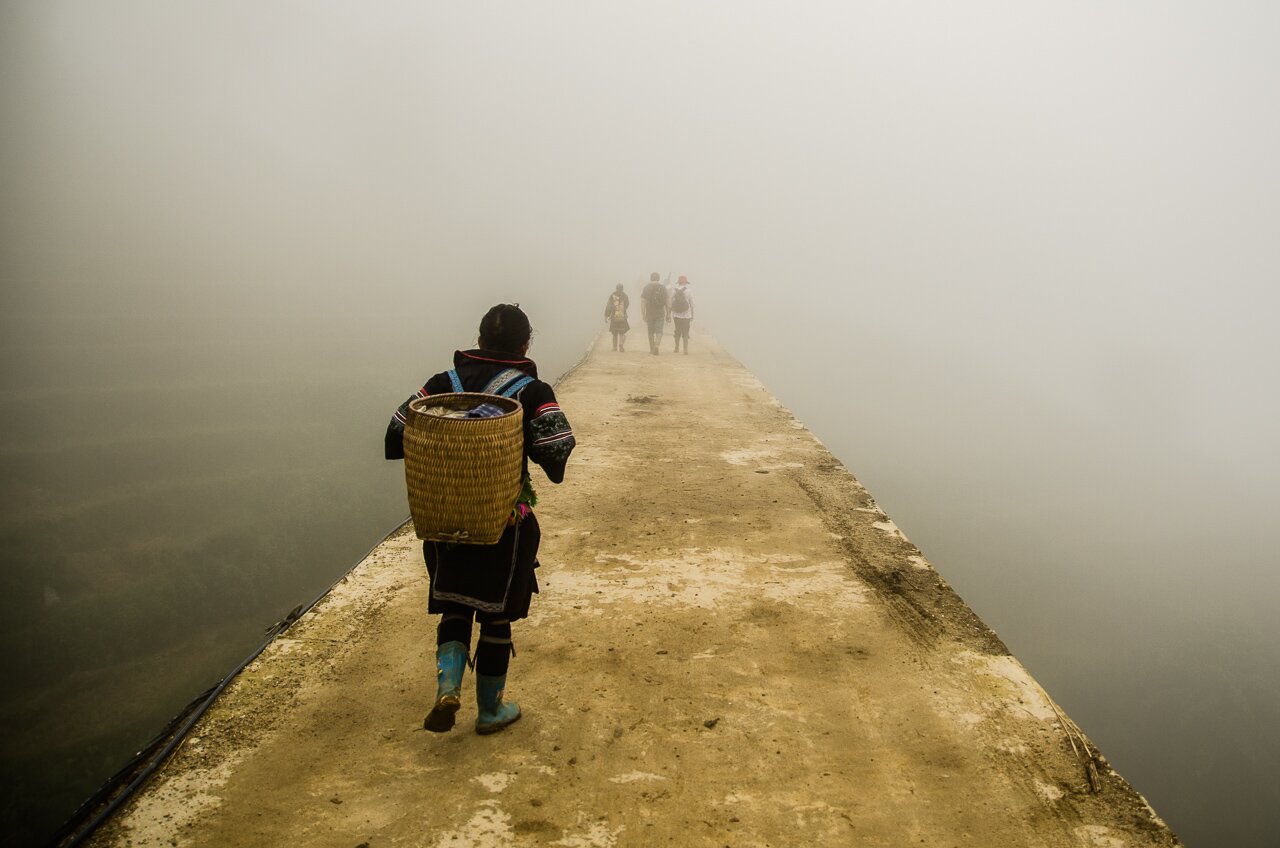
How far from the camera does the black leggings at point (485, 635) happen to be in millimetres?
2896

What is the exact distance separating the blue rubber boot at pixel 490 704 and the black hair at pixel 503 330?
4.31 ft

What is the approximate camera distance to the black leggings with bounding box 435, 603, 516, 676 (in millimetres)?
2896

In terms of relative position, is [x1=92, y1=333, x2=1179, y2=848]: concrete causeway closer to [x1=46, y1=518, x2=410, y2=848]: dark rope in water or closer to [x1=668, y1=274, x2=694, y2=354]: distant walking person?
[x1=46, y1=518, x2=410, y2=848]: dark rope in water

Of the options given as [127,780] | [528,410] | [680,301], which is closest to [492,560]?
[528,410]

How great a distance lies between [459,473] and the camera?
8.46 feet

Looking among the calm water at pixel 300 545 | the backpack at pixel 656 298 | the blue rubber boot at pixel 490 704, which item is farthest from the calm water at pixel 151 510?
the blue rubber boot at pixel 490 704

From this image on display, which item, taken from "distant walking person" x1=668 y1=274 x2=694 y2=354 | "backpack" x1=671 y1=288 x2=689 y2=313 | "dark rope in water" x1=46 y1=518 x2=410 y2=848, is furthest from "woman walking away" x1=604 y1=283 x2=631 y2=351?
"dark rope in water" x1=46 y1=518 x2=410 y2=848

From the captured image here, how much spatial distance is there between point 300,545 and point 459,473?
47.4ft

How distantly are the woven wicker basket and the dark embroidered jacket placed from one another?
0.19 m

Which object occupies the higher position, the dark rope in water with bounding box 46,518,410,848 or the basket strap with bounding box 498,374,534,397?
the basket strap with bounding box 498,374,534,397

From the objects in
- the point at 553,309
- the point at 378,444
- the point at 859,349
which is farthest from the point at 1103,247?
the point at 378,444

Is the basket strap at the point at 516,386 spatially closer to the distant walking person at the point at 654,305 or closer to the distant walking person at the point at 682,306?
the distant walking person at the point at 682,306

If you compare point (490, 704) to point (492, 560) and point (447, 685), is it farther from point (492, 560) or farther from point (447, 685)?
point (492, 560)

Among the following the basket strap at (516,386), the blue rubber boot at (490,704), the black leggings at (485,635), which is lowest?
the blue rubber boot at (490,704)
